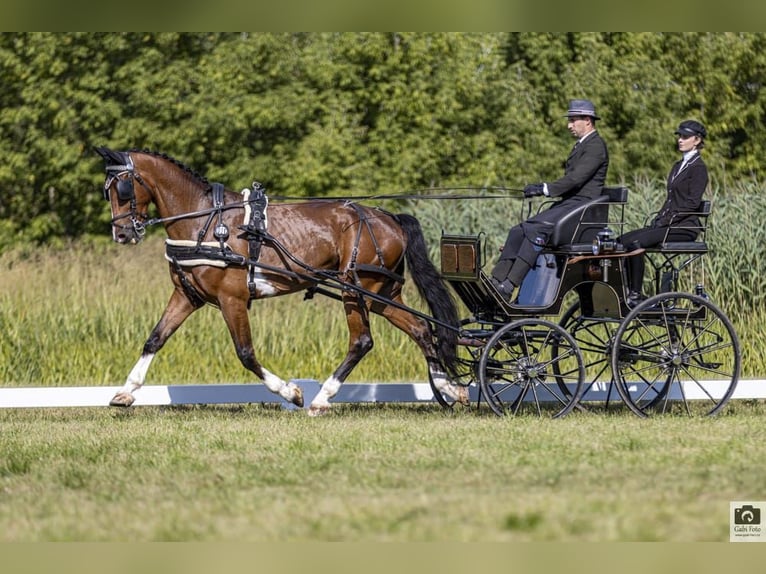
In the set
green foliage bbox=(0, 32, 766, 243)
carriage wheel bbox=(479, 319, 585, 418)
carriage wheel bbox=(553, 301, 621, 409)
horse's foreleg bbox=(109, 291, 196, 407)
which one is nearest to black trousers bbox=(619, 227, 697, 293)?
carriage wheel bbox=(553, 301, 621, 409)

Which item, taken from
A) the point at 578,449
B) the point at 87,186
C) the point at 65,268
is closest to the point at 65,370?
the point at 65,268

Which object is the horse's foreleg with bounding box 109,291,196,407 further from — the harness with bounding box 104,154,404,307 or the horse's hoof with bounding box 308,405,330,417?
the horse's hoof with bounding box 308,405,330,417

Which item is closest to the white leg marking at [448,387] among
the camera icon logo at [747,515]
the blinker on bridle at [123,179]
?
the blinker on bridle at [123,179]

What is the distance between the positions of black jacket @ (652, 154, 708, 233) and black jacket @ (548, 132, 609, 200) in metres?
0.49

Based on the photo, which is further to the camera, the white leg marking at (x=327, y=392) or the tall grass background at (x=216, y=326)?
the tall grass background at (x=216, y=326)

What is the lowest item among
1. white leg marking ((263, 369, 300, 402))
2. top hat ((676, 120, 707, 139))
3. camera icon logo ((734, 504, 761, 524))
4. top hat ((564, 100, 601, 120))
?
camera icon logo ((734, 504, 761, 524))

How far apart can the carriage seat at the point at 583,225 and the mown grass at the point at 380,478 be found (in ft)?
3.91

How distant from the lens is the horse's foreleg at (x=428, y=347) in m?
9.67

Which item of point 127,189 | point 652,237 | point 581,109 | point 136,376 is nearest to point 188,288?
point 136,376

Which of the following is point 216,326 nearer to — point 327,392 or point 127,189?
point 327,392

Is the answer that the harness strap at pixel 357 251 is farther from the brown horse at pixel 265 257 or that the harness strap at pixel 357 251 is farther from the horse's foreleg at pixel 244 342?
the horse's foreleg at pixel 244 342

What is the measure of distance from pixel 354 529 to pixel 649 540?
1.26 meters

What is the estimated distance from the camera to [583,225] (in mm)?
8953

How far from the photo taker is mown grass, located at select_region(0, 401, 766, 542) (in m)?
5.64
